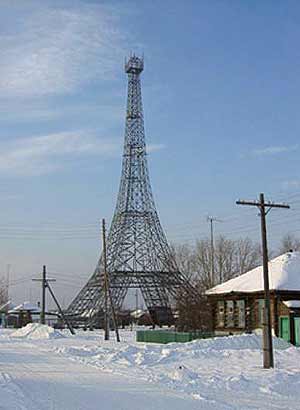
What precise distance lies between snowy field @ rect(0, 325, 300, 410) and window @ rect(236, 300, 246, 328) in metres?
11.1

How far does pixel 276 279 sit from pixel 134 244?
40650 millimetres

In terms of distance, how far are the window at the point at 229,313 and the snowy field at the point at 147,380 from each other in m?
12.1

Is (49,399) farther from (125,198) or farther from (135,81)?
(135,81)

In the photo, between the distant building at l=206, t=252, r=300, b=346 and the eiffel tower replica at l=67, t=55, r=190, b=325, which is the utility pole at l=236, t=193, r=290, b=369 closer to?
the distant building at l=206, t=252, r=300, b=346

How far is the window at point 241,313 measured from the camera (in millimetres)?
40844

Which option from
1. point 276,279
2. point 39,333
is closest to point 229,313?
point 276,279

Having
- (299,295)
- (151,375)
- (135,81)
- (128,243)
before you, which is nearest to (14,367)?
(151,375)

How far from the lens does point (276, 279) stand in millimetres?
38375

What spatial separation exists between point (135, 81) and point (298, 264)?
45.7 m

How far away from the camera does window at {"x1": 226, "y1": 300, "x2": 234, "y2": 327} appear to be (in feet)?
138

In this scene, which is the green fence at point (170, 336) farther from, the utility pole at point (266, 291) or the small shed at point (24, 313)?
the small shed at point (24, 313)

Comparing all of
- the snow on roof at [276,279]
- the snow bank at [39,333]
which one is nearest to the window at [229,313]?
the snow on roof at [276,279]

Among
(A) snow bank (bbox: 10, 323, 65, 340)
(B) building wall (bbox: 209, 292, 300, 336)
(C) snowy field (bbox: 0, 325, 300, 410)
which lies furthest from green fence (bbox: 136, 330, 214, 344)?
(C) snowy field (bbox: 0, 325, 300, 410)

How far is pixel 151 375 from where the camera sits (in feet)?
65.3
